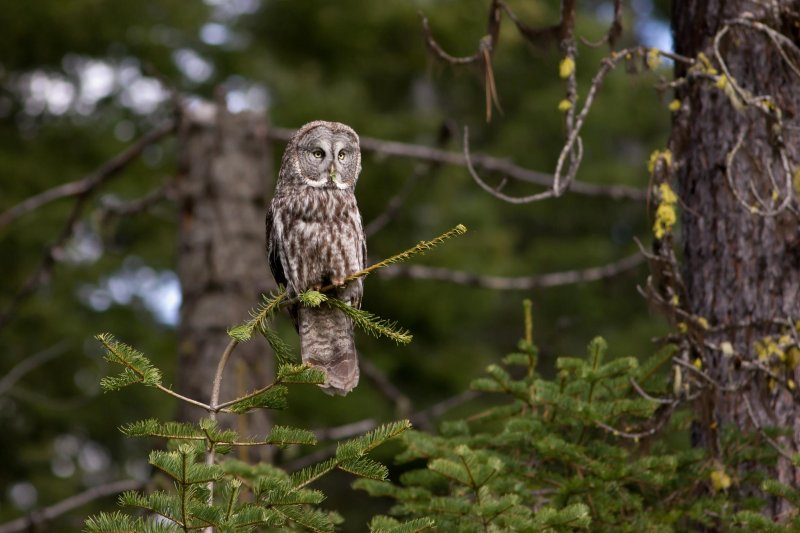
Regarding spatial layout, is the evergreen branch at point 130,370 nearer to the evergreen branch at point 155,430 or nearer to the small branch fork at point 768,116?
the evergreen branch at point 155,430

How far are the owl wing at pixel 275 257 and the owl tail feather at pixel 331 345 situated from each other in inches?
8.7

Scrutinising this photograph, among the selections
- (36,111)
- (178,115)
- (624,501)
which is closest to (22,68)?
(36,111)

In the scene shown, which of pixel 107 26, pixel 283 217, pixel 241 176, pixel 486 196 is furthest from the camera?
pixel 486 196

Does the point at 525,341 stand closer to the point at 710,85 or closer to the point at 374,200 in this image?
the point at 710,85

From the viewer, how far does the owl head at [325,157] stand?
422cm

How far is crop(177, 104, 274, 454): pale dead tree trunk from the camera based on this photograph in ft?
20.0

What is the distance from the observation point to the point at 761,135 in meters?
4.56

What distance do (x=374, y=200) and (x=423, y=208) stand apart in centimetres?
138

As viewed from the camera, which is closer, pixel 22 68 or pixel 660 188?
pixel 660 188

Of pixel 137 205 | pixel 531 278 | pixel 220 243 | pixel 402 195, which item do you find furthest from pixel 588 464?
pixel 137 205

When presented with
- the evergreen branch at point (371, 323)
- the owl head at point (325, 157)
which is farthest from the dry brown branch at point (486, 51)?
the evergreen branch at point (371, 323)

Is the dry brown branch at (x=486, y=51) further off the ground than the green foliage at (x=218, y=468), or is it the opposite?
the dry brown branch at (x=486, y=51)

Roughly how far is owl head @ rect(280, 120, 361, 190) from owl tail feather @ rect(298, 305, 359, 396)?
0.47 metres

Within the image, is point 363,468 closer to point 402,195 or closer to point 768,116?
point 768,116
